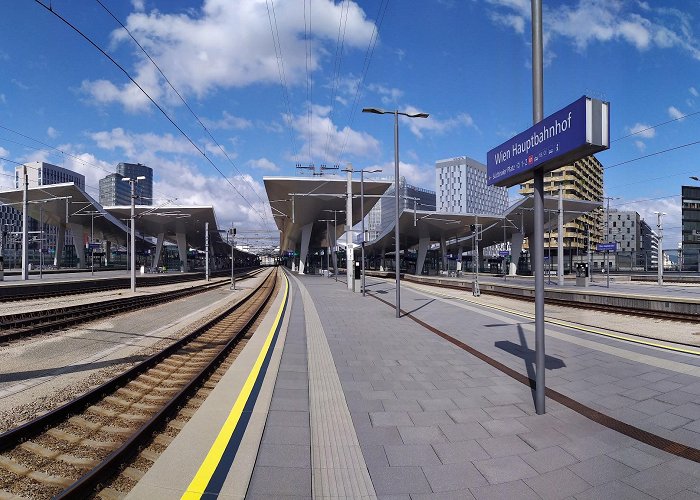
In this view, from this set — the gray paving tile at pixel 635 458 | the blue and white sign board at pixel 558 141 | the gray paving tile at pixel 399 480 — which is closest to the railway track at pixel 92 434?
the gray paving tile at pixel 399 480

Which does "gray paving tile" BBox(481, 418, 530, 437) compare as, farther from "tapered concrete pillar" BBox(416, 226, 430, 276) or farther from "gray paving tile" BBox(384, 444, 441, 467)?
"tapered concrete pillar" BBox(416, 226, 430, 276)

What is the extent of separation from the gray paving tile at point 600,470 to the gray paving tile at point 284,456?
95.0 inches

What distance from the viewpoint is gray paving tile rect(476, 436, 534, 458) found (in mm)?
4008

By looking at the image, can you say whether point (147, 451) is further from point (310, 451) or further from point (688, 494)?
point (688, 494)

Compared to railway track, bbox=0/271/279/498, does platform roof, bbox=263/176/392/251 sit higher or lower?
higher

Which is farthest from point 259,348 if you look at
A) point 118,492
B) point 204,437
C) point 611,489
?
point 611,489

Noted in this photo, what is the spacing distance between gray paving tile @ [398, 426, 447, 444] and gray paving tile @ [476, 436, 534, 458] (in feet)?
1.36

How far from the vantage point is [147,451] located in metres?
4.29

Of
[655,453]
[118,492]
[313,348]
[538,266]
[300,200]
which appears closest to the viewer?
[118,492]

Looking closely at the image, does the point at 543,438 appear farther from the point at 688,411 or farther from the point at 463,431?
the point at 688,411

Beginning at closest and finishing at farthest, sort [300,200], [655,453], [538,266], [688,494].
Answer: [688,494] < [655,453] < [538,266] < [300,200]

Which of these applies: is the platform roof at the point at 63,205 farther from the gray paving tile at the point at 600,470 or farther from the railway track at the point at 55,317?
the gray paving tile at the point at 600,470

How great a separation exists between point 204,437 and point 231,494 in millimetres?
1243

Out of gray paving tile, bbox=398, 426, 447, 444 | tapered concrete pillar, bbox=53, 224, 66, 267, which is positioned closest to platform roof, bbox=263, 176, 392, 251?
tapered concrete pillar, bbox=53, 224, 66, 267
